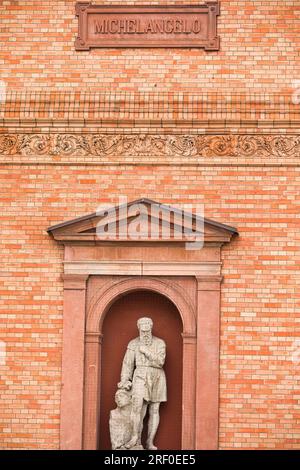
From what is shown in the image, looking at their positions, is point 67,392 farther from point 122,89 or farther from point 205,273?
point 122,89

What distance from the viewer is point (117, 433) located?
1883cm

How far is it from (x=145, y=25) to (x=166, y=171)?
91.7 inches

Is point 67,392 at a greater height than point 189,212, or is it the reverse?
point 189,212

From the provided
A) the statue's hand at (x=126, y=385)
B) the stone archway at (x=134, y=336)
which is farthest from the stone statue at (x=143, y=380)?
the stone archway at (x=134, y=336)

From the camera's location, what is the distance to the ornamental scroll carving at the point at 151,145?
19.3 m

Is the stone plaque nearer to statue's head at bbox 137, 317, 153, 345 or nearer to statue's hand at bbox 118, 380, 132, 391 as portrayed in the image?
statue's head at bbox 137, 317, 153, 345

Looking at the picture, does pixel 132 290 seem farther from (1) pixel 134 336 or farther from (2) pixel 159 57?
(2) pixel 159 57

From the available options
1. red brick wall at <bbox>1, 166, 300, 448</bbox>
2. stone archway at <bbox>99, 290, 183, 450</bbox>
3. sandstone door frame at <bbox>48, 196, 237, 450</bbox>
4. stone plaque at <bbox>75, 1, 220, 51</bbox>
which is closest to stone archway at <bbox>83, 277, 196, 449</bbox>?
sandstone door frame at <bbox>48, 196, 237, 450</bbox>

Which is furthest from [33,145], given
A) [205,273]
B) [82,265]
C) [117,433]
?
[117,433]

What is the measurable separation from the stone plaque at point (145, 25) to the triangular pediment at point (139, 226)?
2.59 metres

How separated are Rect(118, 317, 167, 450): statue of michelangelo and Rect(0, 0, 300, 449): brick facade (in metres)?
0.96

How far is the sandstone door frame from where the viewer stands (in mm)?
18750

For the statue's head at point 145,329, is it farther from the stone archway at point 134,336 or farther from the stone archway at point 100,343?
the stone archway at point 100,343

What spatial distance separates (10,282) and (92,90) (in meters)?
3.18
